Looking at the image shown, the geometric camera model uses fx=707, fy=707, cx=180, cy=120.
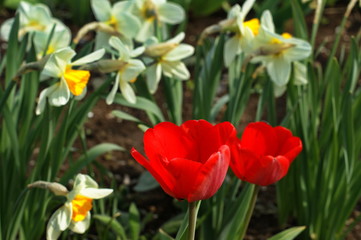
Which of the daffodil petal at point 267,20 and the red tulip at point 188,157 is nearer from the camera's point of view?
the red tulip at point 188,157

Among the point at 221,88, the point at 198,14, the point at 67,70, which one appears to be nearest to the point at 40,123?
the point at 67,70

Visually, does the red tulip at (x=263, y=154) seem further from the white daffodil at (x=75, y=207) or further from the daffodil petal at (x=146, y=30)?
the daffodil petal at (x=146, y=30)

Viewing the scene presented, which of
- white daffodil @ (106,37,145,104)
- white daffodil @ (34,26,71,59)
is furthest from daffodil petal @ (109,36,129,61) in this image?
white daffodil @ (34,26,71,59)

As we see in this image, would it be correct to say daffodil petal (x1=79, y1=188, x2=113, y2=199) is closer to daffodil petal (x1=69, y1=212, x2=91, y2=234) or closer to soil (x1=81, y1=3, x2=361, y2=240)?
daffodil petal (x1=69, y1=212, x2=91, y2=234)

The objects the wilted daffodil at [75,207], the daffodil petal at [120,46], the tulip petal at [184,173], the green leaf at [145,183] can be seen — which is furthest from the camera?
the green leaf at [145,183]

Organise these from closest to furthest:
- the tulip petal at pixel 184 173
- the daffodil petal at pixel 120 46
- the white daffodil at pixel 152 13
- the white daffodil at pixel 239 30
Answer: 1. the tulip petal at pixel 184 173
2. the daffodil petal at pixel 120 46
3. the white daffodil at pixel 239 30
4. the white daffodil at pixel 152 13

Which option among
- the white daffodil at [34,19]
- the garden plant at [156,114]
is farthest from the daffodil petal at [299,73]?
the white daffodil at [34,19]
